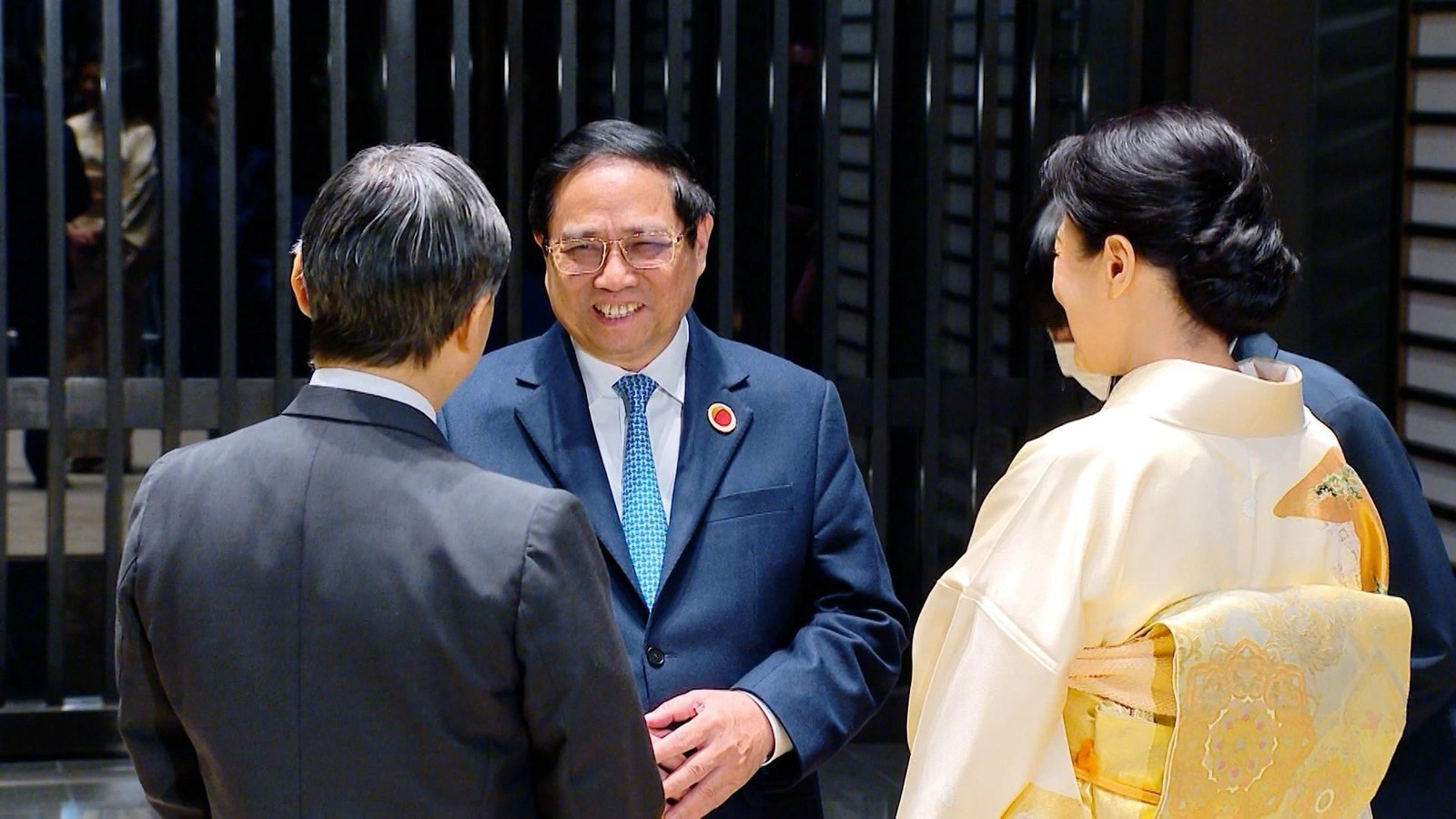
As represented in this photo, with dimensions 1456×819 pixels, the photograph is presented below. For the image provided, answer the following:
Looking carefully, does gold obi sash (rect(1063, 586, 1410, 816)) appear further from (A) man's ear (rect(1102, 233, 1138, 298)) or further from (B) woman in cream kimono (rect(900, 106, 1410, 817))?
(A) man's ear (rect(1102, 233, 1138, 298))

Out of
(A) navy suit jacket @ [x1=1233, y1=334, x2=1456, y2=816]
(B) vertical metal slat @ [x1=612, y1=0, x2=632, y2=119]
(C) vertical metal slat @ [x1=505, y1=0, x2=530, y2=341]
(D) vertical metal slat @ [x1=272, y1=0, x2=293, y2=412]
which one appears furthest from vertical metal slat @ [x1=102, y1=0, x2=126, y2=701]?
(A) navy suit jacket @ [x1=1233, y1=334, x2=1456, y2=816]

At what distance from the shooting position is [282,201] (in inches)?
179

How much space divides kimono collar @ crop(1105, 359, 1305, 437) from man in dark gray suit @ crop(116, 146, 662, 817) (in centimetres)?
70

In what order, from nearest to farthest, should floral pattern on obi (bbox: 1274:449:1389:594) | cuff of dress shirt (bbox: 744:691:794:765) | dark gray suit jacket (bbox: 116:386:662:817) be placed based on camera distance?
1. dark gray suit jacket (bbox: 116:386:662:817)
2. floral pattern on obi (bbox: 1274:449:1389:594)
3. cuff of dress shirt (bbox: 744:691:794:765)

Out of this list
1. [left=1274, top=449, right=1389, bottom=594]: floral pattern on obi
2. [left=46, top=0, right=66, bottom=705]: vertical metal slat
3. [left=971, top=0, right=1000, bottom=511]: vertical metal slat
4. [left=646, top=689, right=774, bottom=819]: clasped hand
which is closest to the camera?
[left=1274, top=449, right=1389, bottom=594]: floral pattern on obi

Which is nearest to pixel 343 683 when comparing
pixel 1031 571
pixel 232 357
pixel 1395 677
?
pixel 1031 571

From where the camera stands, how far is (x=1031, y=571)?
2002 mm

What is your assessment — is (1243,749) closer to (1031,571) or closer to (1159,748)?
(1159,748)

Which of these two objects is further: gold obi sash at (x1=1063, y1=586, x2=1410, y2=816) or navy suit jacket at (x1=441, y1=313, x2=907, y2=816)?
navy suit jacket at (x1=441, y1=313, x2=907, y2=816)

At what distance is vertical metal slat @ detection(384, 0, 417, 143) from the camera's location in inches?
177

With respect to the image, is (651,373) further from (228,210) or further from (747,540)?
(228,210)

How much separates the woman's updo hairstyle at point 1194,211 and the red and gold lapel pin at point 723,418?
818mm

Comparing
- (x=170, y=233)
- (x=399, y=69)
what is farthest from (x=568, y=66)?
(x=170, y=233)

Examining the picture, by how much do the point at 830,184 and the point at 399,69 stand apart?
1216mm
